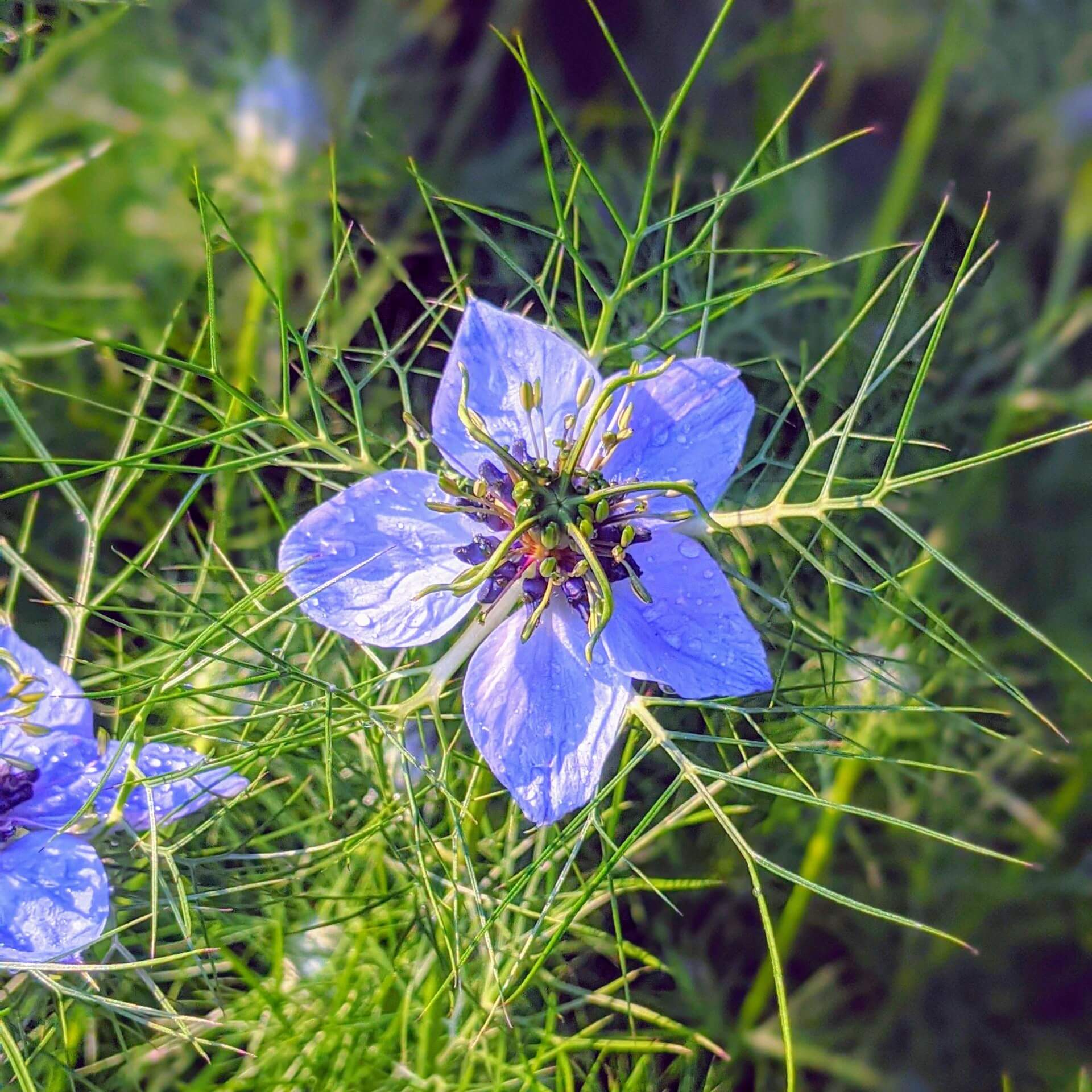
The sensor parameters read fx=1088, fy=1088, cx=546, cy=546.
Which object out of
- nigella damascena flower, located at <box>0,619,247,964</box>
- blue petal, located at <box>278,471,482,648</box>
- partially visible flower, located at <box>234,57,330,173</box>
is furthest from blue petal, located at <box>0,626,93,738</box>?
partially visible flower, located at <box>234,57,330,173</box>

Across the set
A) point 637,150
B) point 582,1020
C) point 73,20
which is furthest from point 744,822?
point 73,20

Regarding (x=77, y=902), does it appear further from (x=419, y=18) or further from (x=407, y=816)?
(x=419, y=18)

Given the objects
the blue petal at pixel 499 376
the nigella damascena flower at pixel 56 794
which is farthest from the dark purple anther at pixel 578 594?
the nigella damascena flower at pixel 56 794

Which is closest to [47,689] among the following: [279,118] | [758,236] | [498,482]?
[498,482]

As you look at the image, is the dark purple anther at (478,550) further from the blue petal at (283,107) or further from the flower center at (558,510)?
the blue petal at (283,107)

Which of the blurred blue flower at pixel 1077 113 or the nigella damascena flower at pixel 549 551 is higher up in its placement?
the blurred blue flower at pixel 1077 113

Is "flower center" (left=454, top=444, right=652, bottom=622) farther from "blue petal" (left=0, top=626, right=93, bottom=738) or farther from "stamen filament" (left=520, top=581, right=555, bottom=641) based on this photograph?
"blue petal" (left=0, top=626, right=93, bottom=738)
